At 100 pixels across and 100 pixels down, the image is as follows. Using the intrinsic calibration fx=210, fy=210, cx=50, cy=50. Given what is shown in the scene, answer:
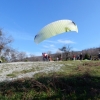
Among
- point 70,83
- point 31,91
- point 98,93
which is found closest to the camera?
point 98,93

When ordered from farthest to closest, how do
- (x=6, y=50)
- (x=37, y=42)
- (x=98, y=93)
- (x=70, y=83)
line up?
(x=6, y=50), (x=70, y=83), (x=98, y=93), (x=37, y=42)

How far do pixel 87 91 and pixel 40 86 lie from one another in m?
1.94

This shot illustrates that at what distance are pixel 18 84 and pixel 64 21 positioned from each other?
549cm

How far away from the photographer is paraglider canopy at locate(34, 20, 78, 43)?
4266mm

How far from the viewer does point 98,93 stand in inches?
310

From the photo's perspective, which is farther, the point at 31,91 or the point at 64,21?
the point at 31,91

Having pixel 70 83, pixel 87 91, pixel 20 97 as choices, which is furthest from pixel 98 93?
pixel 20 97

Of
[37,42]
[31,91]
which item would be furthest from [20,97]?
[37,42]

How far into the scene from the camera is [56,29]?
14.3 ft

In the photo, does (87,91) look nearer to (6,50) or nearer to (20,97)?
(20,97)

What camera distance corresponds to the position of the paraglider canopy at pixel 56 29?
168 inches

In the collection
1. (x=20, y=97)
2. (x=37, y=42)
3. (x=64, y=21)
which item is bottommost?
(x=20, y=97)

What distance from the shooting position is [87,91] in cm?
830

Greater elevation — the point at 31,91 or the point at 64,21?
the point at 64,21
